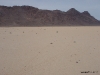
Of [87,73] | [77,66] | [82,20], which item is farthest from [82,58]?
[82,20]

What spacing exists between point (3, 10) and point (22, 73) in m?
64.6

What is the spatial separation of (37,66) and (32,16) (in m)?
63.4

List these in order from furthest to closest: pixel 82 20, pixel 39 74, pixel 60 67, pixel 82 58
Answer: pixel 82 20, pixel 82 58, pixel 60 67, pixel 39 74

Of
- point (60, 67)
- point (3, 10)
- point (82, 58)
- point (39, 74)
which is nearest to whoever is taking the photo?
point (39, 74)

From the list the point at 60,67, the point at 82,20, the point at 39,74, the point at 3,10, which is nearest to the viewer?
the point at 39,74

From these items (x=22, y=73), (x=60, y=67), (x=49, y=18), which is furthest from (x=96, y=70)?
(x=49, y=18)

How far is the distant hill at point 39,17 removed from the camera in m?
63.9

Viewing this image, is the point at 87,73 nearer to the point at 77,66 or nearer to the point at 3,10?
the point at 77,66

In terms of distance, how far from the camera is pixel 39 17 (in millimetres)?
70125

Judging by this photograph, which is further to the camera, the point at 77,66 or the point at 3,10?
the point at 3,10

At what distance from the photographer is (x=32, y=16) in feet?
229

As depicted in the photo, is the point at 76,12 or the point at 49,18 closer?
the point at 49,18

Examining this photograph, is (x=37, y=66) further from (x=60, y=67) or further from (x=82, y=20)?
(x=82, y=20)

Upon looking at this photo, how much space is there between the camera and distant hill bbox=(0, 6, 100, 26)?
210ft
